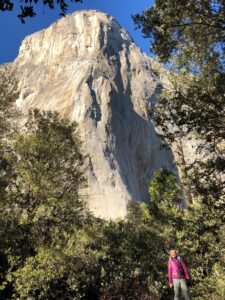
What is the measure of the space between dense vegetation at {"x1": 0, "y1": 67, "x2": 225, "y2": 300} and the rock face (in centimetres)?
5076

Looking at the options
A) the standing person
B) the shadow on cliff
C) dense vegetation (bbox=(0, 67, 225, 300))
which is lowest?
the standing person

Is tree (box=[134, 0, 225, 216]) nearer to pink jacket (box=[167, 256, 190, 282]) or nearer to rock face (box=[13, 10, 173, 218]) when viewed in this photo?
pink jacket (box=[167, 256, 190, 282])

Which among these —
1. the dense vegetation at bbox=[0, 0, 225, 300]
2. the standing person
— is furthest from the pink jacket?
the dense vegetation at bbox=[0, 0, 225, 300]

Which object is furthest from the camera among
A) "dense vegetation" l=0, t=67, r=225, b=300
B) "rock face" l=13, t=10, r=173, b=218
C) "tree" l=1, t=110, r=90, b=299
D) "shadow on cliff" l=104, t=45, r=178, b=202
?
"shadow on cliff" l=104, t=45, r=178, b=202

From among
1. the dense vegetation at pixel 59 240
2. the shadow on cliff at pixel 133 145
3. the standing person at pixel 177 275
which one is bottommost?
the standing person at pixel 177 275

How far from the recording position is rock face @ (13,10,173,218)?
83.1m

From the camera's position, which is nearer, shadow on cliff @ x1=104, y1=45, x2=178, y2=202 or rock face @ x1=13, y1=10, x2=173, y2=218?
rock face @ x1=13, y1=10, x2=173, y2=218

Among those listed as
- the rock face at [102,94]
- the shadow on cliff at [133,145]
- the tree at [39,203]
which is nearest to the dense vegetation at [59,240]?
the tree at [39,203]

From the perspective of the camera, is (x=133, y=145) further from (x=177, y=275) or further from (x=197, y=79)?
(x=177, y=275)

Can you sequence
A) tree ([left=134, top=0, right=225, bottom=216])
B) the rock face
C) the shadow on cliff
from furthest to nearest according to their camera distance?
1. the shadow on cliff
2. the rock face
3. tree ([left=134, top=0, right=225, bottom=216])

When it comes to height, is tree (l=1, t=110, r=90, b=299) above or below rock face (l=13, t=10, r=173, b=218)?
below

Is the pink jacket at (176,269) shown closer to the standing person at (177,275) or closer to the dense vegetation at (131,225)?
the standing person at (177,275)

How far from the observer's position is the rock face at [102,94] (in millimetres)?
83062

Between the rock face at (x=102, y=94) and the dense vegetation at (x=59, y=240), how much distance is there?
167ft
